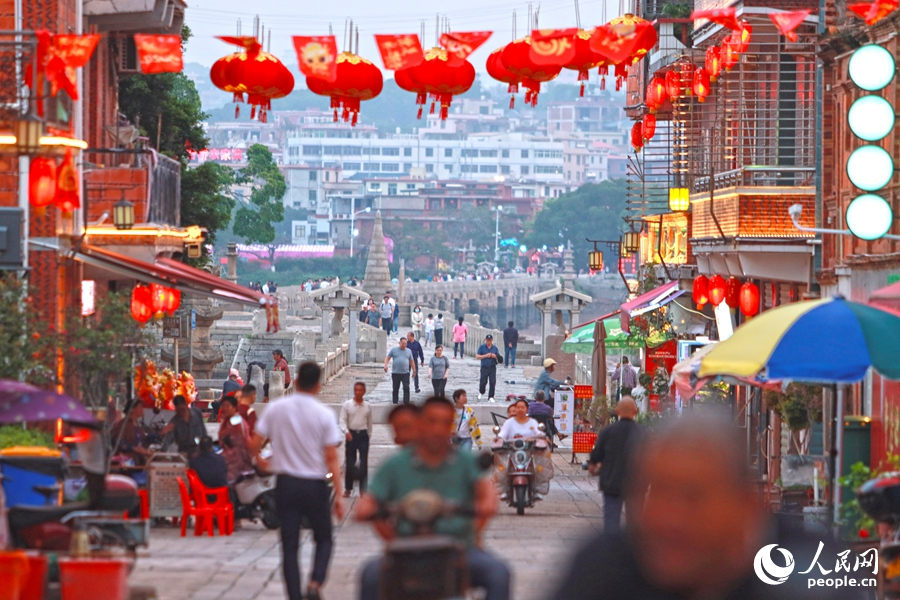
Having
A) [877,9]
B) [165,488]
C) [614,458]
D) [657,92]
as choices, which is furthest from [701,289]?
[614,458]

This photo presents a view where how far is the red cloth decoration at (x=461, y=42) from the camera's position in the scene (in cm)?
1644

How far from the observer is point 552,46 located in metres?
17.1

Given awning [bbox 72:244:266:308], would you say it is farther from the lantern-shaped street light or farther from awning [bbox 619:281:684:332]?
awning [bbox 619:281:684:332]

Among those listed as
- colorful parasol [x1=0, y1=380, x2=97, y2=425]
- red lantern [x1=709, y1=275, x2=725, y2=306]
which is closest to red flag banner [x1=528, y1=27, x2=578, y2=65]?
red lantern [x1=709, y1=275, x2=725, y2=306]

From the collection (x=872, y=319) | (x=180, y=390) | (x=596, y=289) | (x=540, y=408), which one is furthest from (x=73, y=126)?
(x=596, y=289)

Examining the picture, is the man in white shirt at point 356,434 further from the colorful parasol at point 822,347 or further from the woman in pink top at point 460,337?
the woman in pink top at point 460,337

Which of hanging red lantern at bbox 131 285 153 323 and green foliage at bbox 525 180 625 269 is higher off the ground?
green foliage at bbox 525 180 625 269

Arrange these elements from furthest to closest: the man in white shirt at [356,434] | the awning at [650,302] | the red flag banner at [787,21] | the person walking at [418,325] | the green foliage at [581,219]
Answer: the green foliage at [581,219] → the person walking at [418,325] → the awning at [650,302] → the man in white shirt at [356,434] → the red flag banner at [787,21]

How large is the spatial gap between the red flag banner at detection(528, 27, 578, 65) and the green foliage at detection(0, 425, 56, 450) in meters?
6.77

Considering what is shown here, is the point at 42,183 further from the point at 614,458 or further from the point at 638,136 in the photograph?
the point at 638,136

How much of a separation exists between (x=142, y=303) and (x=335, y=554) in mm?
8533

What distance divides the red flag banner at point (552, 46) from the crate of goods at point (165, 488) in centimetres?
598

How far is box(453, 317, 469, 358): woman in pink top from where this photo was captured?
4866 cm
